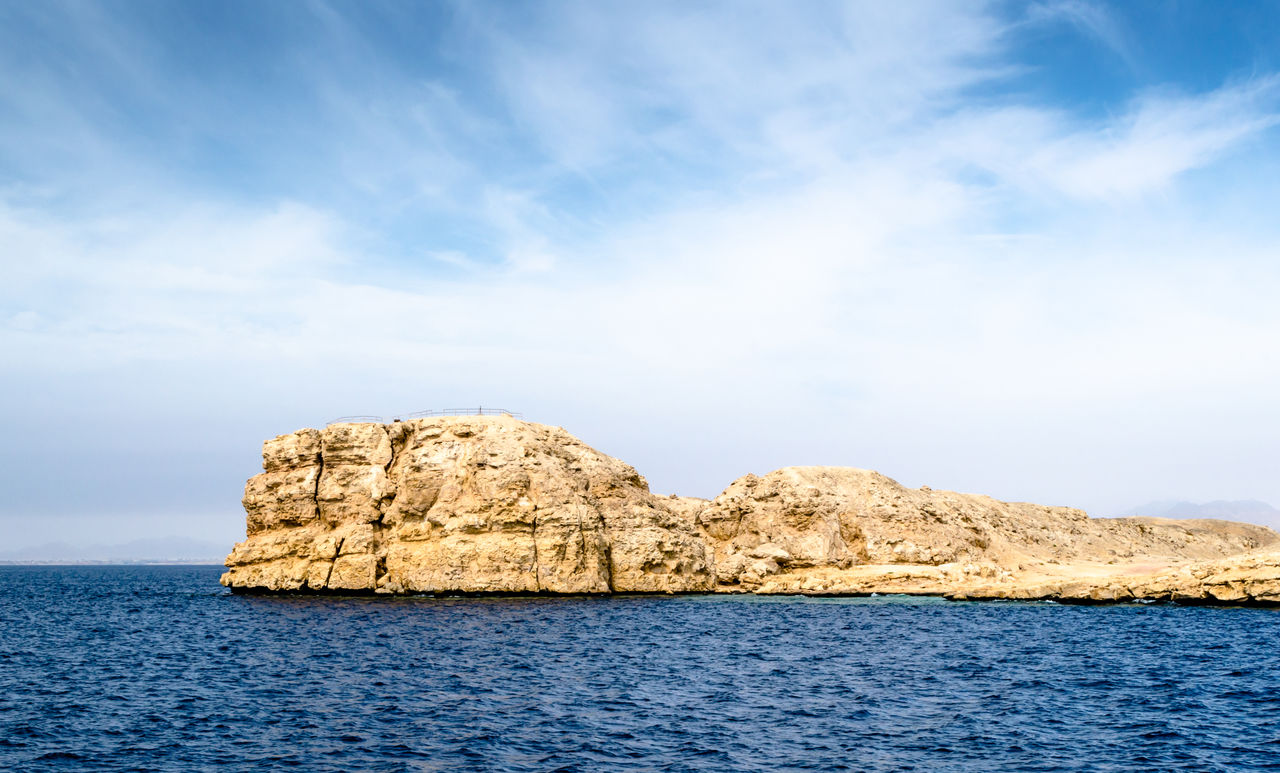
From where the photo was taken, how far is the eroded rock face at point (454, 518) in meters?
72.4

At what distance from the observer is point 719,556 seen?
3524 inches

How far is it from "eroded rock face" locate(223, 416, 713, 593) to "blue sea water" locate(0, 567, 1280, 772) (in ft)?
39.4

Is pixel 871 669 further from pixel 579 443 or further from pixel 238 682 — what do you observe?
pixel 579 443

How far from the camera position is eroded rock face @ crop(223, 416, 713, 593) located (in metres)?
72.4

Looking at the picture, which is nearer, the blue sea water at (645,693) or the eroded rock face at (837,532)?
the blue sea water at (645,693)

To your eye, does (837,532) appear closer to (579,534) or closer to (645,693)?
(579,534)

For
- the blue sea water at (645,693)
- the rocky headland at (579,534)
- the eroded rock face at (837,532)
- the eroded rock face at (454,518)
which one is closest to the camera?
the blue sea water at (645,693)

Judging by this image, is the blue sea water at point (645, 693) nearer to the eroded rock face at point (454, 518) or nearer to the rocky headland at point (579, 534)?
the rocky headland at point (579, 534)

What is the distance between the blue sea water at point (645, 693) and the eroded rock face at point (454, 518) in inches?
473

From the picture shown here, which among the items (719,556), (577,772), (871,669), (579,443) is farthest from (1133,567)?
(577,772)

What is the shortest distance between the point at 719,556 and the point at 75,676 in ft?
201

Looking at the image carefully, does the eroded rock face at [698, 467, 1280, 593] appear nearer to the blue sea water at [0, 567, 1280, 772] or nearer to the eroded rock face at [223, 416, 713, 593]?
the eroded rock face at [223, 416, 713, 593]

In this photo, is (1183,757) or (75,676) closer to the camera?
(1183,757)

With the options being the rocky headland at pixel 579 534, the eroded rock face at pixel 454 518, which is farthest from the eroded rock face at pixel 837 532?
the eroded rock face at pixel 454 518
